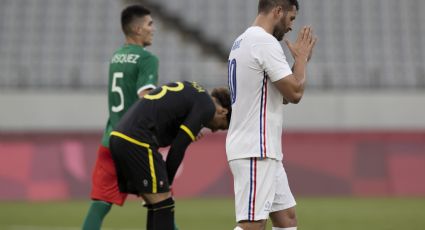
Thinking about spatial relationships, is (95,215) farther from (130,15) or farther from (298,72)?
(298,72)

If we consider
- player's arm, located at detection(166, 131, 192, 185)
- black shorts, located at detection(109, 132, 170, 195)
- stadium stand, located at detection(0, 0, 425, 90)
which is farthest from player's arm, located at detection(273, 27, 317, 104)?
stadium stand, located at detection(0, 0, 425, 90)

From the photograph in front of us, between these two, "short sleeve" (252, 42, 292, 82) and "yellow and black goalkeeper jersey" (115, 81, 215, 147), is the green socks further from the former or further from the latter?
"short sleeve" (252, 42, 292, 82)

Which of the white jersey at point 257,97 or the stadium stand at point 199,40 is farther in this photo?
the stadium stand at point 199,40

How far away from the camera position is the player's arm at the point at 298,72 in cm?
491

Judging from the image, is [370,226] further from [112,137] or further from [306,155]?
[306,155]

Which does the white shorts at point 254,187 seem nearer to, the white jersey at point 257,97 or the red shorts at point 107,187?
the white jersey at point 257,97

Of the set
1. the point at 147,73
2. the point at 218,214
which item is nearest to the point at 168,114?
the point at 147,73

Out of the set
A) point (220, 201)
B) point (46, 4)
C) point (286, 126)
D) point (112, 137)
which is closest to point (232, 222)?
point (220, 201)

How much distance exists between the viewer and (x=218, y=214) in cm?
1108

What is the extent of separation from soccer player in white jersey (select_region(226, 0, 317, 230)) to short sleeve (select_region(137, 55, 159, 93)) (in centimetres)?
137

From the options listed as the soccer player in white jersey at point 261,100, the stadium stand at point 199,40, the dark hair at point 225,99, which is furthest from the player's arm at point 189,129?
the stadium stand at point 199,40

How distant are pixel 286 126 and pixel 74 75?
4.77 m

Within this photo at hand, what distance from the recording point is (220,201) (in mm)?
13688

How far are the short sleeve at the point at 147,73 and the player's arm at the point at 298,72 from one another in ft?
5.23
